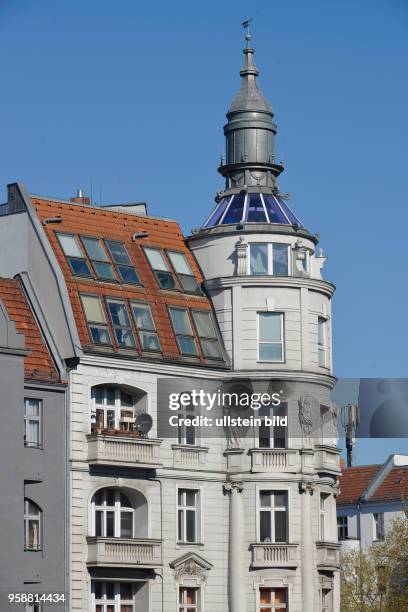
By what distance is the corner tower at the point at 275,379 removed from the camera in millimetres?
75062

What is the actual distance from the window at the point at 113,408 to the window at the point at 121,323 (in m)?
1.83

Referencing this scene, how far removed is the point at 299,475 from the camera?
75.8 meters

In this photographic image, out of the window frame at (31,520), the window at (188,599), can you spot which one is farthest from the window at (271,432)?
the window frame at (31,520)

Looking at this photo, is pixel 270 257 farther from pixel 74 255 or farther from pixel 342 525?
pixel 342 525

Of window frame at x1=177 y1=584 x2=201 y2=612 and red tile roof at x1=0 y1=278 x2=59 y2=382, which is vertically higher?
red tile roof at x1=0 y1=278 x2=59 y2=382

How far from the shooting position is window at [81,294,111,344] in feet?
240

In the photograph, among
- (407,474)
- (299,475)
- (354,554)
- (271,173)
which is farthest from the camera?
(407,474)

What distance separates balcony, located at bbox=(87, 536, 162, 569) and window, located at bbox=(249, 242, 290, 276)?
12252mm

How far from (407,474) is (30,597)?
140 ft

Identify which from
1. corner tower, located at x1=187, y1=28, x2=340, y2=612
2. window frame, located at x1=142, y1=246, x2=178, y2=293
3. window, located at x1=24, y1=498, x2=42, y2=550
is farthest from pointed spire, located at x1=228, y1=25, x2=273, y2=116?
window, located at x1=24, y1=498, x2=42, y2=550

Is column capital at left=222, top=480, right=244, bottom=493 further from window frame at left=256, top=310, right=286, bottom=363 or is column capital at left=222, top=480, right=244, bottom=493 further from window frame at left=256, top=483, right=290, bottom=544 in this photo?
window frame at left=256, top=310, right=286, bottom=363

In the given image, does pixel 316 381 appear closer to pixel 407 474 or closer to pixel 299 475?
pixel 299 475

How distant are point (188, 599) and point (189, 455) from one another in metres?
5.58

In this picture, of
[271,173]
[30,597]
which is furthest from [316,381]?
[30,597]
